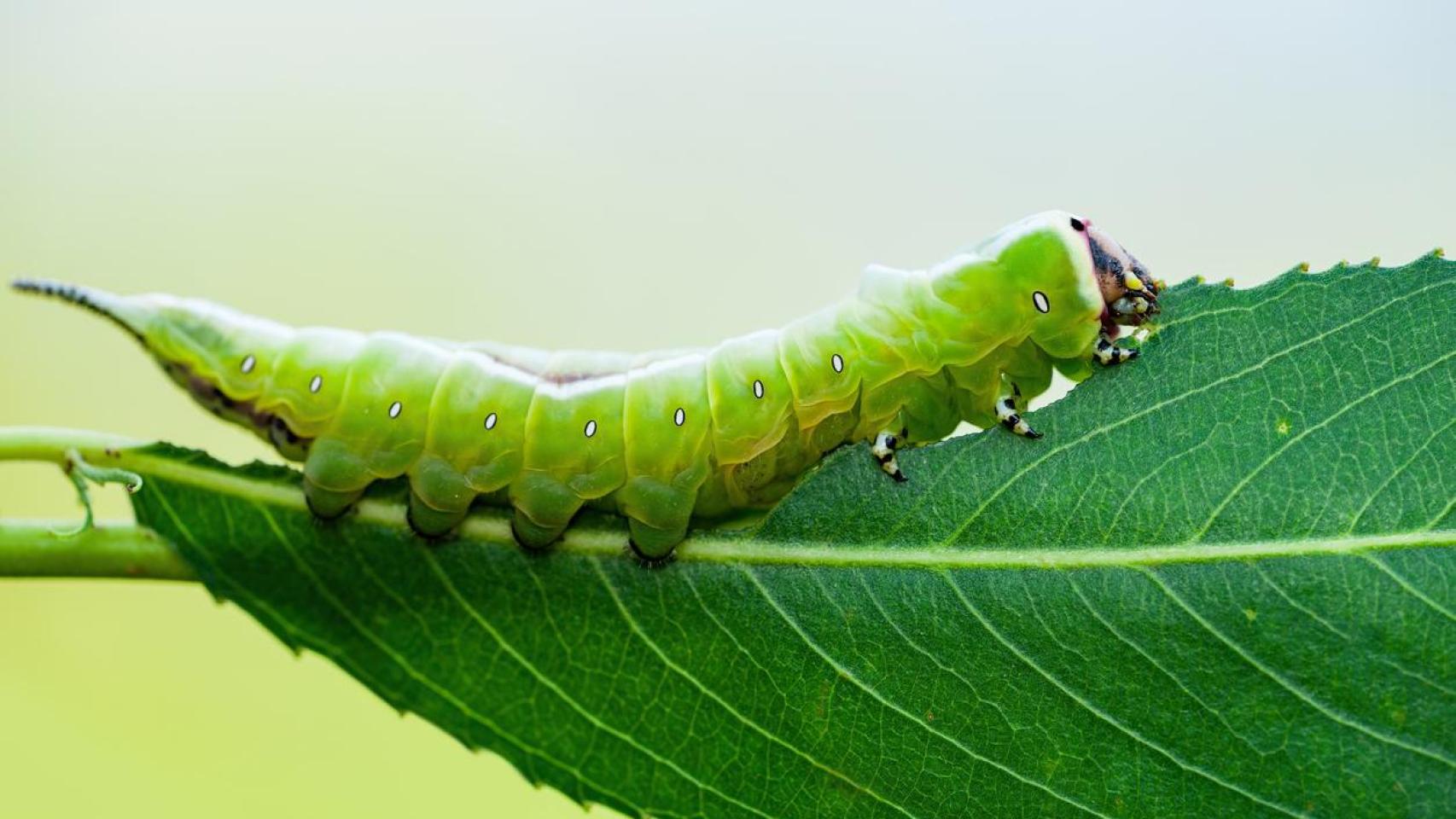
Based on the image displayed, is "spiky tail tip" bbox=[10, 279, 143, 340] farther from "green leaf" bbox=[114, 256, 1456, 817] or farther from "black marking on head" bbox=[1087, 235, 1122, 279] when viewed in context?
"black marking on head" bbox=[1087, 235, 1122, 279]

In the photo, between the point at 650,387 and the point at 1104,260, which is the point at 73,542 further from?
the point at 1104,260

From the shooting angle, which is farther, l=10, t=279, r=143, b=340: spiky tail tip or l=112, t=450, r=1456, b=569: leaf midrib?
l=10, t=279, r=143, b=340: spiky tail tip

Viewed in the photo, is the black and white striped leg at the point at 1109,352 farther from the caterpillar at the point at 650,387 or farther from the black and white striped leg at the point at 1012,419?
the black and white striped leg at the point at 1012,419

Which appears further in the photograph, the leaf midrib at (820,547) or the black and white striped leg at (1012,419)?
the black and white striped leg at (1012,419)

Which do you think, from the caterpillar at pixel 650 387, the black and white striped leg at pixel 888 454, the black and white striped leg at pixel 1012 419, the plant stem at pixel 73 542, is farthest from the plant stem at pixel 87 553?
the black and white striped leg at pixel 1012 419

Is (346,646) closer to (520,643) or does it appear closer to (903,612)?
(520,643)

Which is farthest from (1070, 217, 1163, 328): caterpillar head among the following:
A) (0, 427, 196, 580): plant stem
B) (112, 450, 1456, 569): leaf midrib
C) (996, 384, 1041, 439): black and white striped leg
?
(0, 427, 196, 580): plant stem
